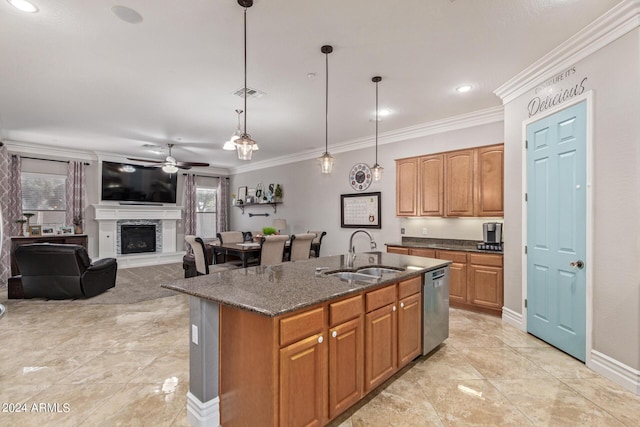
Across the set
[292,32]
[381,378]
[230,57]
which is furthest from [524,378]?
[230,57]

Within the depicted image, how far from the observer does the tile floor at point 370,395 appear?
208cm

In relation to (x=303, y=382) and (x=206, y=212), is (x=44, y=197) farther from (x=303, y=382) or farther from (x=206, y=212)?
(x=303, y=382)

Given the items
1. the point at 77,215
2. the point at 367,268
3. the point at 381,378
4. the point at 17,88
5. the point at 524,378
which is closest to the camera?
the point at 381,378

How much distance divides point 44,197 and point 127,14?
21.3 feet

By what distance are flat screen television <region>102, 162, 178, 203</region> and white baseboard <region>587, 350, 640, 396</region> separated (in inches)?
351

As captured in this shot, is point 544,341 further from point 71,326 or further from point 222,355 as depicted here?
point 71,326

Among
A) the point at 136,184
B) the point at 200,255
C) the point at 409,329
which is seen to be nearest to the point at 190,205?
the point at 136,184

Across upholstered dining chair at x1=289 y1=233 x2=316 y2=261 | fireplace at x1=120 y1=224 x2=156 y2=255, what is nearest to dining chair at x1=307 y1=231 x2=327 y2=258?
upholstered dining chair at x1=289 y1=233 x2=316 y2=261

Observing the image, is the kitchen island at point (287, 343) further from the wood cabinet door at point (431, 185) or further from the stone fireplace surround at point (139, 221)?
the stone fireplace surround at point (139, 221)

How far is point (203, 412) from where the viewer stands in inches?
76.9

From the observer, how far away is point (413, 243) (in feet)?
17.4

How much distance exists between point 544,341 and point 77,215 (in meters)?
8.86

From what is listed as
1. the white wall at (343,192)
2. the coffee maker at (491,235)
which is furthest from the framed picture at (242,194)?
the coffee maker at (491,235)

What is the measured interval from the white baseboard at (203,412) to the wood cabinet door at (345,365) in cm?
75
